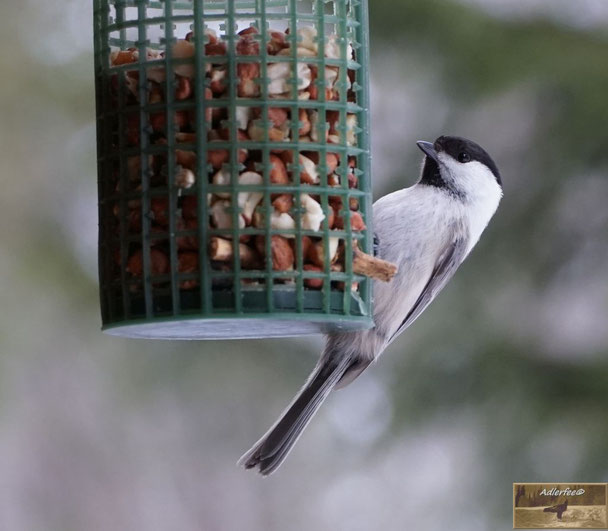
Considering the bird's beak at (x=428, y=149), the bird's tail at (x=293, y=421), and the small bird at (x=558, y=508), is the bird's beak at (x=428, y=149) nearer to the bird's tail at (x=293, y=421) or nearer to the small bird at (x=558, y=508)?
the bird's tail at (x=293, y=421)

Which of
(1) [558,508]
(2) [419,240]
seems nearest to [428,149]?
(2) [419,240]

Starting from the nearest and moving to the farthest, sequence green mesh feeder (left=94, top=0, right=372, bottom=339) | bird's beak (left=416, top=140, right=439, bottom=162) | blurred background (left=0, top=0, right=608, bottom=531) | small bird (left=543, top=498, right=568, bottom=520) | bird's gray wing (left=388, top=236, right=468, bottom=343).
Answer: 1. green mesh feeder (left=94, top=0, right=372, bottom=339)
2. bird's beak (left=416, top=140, right=439, bottom=162)
3. bird's gray wing (left=388, top=236, right=468, bottom=343)
4. blurred background (left=0, top=0, right=608, bottom=531)
5. small bird (left=543, top=498, right=568, bottom=520)

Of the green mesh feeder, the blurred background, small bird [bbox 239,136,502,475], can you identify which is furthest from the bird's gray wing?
the green mesh feeder

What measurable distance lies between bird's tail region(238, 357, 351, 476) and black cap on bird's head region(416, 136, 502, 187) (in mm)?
723

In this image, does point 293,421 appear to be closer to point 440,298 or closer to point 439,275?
point 439,275

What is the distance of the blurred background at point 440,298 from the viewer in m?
4.06

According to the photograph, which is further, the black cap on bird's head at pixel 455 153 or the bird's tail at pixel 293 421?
the black cap on bird's head at pixel 455 153

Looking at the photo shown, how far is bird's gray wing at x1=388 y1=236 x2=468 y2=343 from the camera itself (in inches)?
148

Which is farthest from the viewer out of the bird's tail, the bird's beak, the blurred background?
the blurred background

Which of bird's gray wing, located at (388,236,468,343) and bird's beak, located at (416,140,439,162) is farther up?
bird's beak, located at (416,140,439,162)

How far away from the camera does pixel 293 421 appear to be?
Answer: 3.52 metres

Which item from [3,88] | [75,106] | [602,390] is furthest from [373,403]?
[3,88]

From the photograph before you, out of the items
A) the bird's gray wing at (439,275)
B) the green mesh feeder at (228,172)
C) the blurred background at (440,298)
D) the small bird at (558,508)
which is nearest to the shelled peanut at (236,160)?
the green mesh feeder at (228,172)

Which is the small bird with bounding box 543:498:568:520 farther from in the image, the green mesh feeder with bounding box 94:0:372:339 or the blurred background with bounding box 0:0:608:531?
the green mesh feeder with bounding box 94:0:372:339
